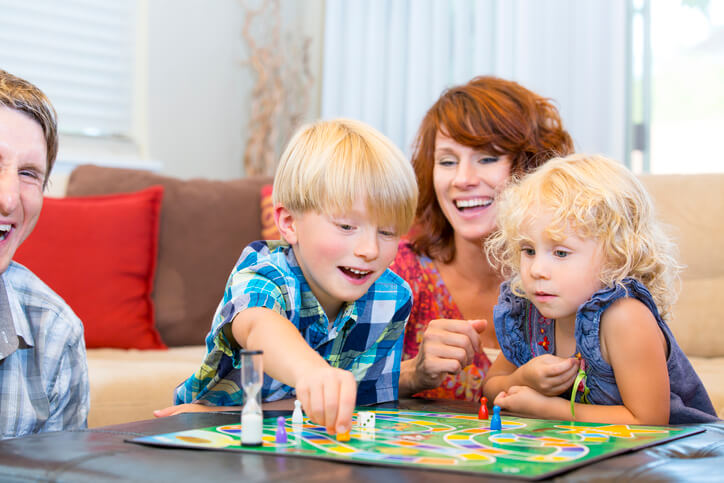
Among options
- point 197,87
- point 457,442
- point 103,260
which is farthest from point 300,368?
point 197,87

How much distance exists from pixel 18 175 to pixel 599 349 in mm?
920

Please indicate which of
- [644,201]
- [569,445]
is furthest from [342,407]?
[644,201]

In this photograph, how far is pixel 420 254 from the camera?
6.31ft

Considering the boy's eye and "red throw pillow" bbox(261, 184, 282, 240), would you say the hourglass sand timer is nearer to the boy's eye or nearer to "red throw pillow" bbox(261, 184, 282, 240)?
the boy's eye

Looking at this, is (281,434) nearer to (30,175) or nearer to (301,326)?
(301,326)

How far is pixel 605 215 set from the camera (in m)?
1.24

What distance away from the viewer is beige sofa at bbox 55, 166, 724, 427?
6.19ft

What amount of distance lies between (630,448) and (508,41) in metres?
3.32

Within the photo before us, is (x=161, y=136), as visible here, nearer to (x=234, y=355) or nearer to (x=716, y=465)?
(x=234, y=355)

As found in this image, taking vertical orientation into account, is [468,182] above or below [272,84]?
below

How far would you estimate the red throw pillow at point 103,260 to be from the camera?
2.24 metres

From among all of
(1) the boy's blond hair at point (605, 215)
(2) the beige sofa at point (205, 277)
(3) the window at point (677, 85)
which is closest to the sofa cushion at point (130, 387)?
(2) the beige sofa at point (205, 277)

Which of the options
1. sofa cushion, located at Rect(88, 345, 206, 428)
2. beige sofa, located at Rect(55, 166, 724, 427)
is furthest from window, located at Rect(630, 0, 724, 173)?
sofa cushion, located at Rect(88, 345, 206, 428)

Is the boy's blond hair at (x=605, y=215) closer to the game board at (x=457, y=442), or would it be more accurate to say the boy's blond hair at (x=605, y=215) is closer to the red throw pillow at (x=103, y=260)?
the game board at (x=457, y=442)
